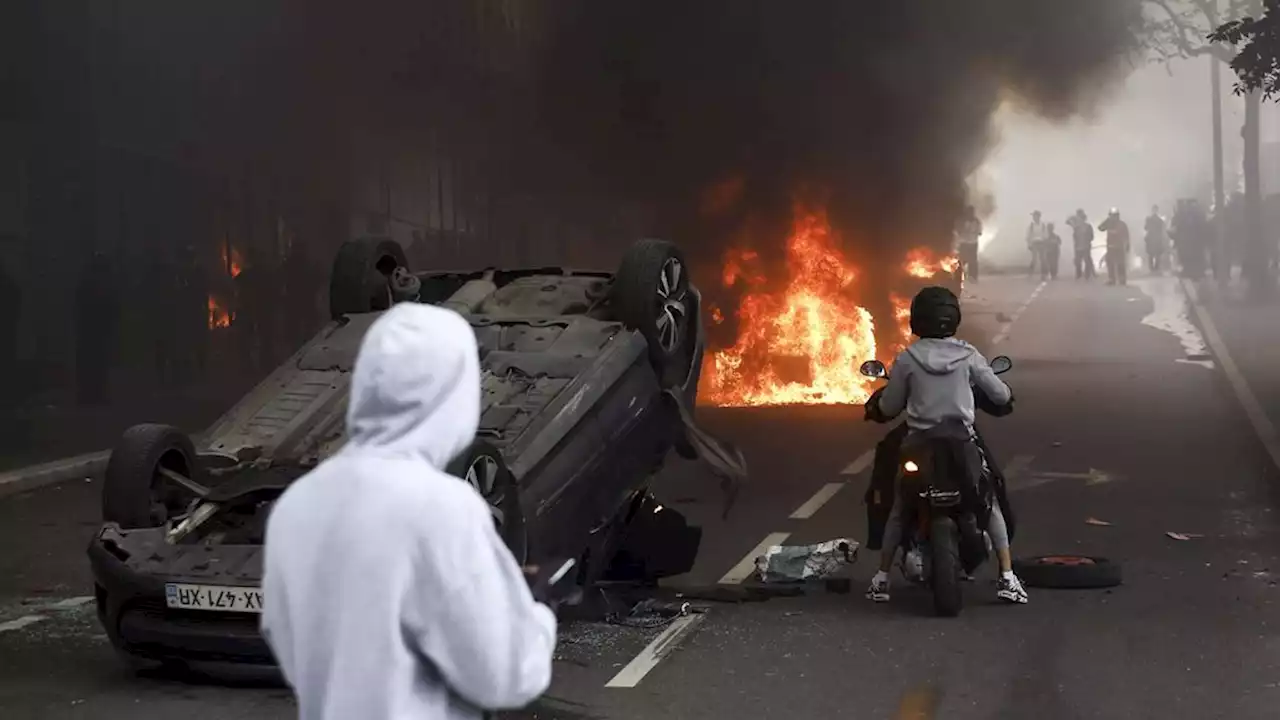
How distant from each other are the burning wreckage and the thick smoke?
1528 centimetres

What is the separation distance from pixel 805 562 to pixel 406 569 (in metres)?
6.98

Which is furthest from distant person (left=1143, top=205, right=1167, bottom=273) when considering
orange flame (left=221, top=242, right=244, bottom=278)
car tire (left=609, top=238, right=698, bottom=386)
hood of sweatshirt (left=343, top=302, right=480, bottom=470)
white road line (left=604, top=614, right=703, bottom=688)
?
hood of sweatshirt (left=343, top=302, right=480, bottom=470)

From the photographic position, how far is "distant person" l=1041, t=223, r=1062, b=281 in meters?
50.4

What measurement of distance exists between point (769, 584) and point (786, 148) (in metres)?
17.3

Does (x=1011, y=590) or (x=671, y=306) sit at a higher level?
(x=671, y=306)

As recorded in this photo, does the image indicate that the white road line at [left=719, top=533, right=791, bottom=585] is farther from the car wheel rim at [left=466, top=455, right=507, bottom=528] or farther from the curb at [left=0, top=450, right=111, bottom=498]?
the curb at [left=0, top=450, right=111, bottom=498]

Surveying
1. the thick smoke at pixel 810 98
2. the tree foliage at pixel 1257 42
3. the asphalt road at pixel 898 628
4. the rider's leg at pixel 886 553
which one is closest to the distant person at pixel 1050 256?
the thick smoke at pixel 810 98

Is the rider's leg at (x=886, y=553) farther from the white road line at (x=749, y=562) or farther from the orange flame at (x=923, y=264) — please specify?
the orange flame at (x=923, y=264)

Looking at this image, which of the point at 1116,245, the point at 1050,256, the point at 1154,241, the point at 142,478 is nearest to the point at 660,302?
the point at 142,478

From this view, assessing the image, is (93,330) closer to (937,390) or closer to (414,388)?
(937,390)

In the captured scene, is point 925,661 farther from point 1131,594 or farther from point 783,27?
point 783,27

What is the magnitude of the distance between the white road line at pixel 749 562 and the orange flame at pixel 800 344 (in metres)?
11.5

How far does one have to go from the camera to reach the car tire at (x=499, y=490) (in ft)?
24.3

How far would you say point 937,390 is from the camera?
28.3 ft
